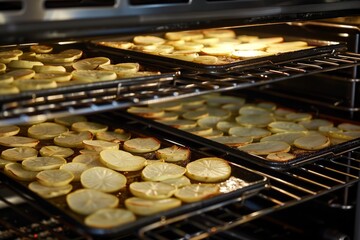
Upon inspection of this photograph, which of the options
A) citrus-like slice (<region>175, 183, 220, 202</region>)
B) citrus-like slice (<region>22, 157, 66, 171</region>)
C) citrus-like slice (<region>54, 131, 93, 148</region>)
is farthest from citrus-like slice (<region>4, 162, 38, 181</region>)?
citrus-like slice (<region>175, 183, 220, 202</region>)

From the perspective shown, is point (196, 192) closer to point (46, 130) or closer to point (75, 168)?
point (75, 168)

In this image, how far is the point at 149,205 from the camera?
1456 millimetres

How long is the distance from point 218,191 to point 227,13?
1.54ft

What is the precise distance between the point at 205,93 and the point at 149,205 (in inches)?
13.2

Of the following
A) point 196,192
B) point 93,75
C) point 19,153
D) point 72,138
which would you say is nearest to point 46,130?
point 72,138

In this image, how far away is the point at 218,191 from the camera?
1.58 meters

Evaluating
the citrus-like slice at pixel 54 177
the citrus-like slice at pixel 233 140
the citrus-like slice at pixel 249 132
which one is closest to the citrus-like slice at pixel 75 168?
the citrus-like slice at pixel 54 177

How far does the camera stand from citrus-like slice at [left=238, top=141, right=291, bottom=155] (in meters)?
1.90

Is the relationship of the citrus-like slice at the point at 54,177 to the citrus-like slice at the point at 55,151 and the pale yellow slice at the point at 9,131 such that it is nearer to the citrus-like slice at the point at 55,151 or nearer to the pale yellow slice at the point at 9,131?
the citrus-like slice at the point at 55,151

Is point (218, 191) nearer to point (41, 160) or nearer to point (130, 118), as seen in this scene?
point (41, 160)

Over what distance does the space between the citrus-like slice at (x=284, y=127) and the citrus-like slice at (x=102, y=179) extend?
2.34 feet

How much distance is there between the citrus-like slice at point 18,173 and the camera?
1.64 m

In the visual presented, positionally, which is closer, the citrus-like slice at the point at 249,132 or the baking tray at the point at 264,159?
the baking tray at the point at 264,159

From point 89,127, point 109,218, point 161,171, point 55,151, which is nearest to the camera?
point 109,218
